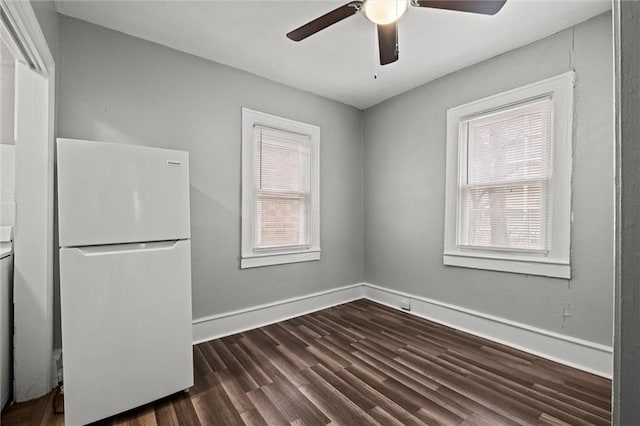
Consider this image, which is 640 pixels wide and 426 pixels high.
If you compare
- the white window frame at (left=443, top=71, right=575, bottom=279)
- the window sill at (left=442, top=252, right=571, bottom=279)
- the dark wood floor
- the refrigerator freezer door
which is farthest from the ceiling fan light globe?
the dark wood floor

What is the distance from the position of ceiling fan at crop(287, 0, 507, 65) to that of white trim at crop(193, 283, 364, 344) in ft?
8.10

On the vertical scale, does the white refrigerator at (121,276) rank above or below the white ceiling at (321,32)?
below

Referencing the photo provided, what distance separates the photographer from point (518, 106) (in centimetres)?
254

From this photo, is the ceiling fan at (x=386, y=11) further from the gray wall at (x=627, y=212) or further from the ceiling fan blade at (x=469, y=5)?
the gray wall at (x=627, y=212)

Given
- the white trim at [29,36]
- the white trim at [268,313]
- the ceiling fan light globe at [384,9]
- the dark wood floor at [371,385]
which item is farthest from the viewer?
the white trim at [268,313]

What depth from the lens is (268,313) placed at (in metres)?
3.09

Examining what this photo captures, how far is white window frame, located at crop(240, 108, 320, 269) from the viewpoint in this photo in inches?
116

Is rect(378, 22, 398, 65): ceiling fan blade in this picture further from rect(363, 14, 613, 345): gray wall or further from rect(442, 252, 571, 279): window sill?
rect(442, 252, 571, 279): window sill

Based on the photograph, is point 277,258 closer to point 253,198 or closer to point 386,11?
point 253,198

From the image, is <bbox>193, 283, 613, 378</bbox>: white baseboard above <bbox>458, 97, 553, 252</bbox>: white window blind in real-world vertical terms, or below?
below

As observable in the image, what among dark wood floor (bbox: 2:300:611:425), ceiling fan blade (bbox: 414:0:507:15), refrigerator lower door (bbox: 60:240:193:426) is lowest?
dark wood floor (bbox: 2:300:611:425)

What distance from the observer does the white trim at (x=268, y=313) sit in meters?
2.69

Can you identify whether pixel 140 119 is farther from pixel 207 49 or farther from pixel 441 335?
pixel 441 335

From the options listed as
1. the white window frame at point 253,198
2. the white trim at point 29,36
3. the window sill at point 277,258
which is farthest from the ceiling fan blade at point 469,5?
the window sill at point 277,258
